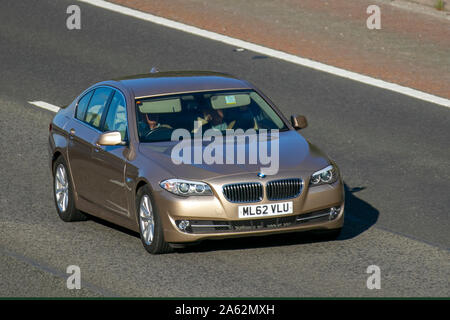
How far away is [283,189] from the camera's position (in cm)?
1142

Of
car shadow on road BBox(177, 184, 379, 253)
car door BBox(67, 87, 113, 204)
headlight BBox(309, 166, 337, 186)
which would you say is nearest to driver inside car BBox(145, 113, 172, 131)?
car door BBox(67, 87, 113, 204)

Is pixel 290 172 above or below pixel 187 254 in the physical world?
above

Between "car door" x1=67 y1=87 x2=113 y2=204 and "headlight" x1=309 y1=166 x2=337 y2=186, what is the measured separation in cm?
259

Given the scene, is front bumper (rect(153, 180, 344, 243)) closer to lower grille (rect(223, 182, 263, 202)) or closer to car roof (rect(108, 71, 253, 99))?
lower grille (rect(223, 182, 263, 202))

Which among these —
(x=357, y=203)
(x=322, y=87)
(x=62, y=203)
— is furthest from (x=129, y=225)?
(x=322, y=87)

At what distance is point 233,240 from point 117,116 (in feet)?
6.49

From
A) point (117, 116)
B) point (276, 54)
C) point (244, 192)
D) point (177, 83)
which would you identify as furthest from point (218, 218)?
point (276, 54)

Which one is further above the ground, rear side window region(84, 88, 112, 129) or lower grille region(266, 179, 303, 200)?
rear side window region(84, 88, 112, 129)

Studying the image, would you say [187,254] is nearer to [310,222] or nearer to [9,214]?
[310,222]

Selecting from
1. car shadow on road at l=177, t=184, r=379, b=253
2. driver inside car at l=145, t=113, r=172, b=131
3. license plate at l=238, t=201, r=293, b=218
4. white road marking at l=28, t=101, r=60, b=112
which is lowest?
white road marking at l=28, t=101, r=60, b=112

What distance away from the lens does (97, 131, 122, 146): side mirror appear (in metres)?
12.2

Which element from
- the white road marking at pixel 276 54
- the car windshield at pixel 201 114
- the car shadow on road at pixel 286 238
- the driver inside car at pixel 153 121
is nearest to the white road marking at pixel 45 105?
the white road marking at pixel 276 54

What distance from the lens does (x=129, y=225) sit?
12.2 m

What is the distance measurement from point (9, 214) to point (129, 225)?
1959 millimetres
